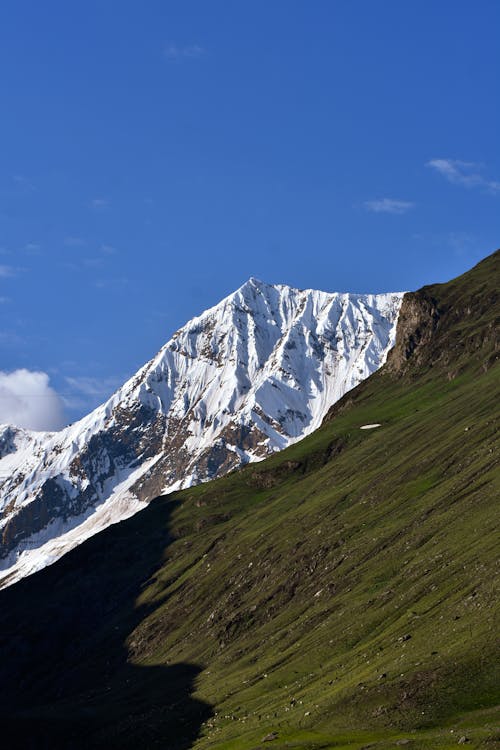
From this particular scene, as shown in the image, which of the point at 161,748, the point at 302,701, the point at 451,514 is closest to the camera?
the point at 302,701

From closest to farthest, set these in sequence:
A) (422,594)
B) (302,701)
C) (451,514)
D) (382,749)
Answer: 1. (382,749)
2. (302,701)
3. (422,594)
4. (451,514)

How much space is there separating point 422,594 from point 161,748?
40652 mm

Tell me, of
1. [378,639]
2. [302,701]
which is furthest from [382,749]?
[378,639]

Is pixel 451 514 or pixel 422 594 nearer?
pixel 422 594

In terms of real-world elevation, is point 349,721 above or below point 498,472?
below

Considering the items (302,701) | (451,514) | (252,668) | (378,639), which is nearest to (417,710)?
(302,701)

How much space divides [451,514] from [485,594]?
55.2 meters

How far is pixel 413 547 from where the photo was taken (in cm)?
18338

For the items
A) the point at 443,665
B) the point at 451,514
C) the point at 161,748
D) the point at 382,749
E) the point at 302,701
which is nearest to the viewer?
the point at 382,749

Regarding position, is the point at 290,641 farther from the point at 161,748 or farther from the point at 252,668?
the point at 161,748

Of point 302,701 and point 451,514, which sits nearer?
point 302,701

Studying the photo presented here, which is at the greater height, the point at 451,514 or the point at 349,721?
the point at 451,514

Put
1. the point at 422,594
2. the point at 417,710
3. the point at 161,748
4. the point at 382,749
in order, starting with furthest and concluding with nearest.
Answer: the point at 422,594, the point at 161,748, the point at 417,710, the point at 382,749

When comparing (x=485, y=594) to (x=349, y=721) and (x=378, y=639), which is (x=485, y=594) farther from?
(x=349, y=721)
